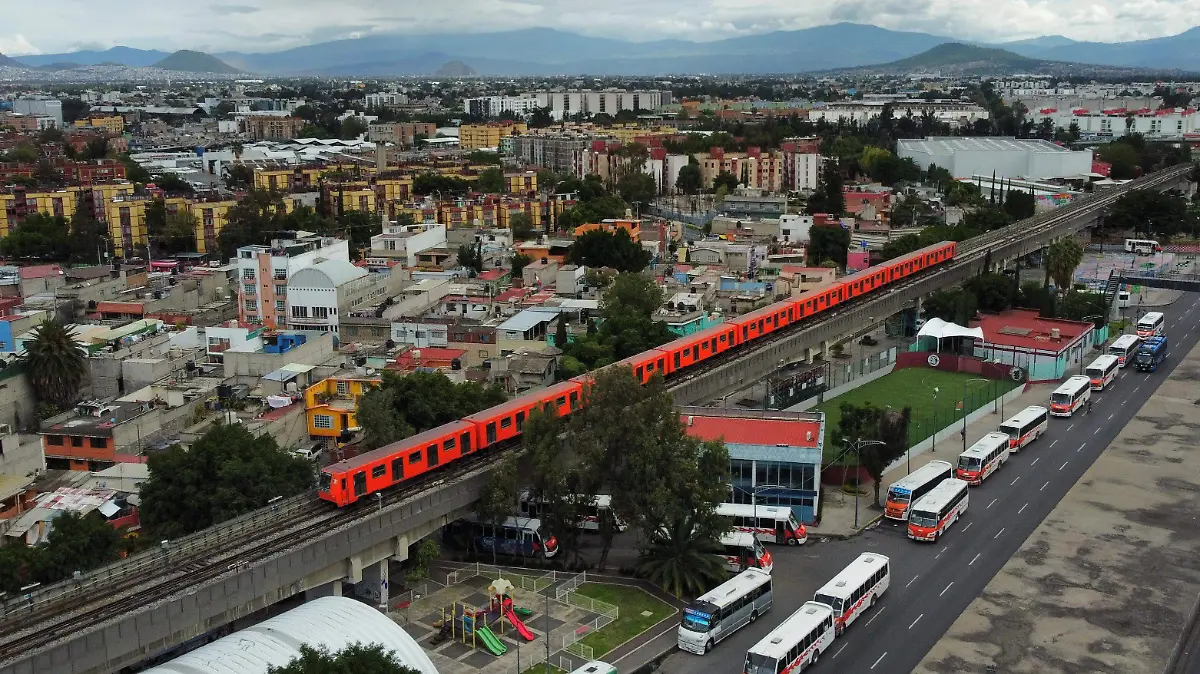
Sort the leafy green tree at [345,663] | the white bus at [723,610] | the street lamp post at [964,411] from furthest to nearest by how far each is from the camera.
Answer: the street lamp post at [964,411] → the white bus at [723,610] → the leafy green tree at [345,663]

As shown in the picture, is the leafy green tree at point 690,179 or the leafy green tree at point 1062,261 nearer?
the leafy green tree at point 1062,261

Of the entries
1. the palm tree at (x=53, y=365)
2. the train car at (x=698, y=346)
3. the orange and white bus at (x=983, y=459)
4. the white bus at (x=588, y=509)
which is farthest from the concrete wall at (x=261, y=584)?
the palm tree at (x=53, y=365)

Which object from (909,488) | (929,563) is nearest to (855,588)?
(929,563)

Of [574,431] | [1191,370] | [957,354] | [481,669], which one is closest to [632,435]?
[574,431]

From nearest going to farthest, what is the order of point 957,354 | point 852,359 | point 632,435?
point 632,435, point 957,354, point 852,359

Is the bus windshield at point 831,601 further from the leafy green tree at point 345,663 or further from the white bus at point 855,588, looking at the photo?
the leafy green tree at point 345,663

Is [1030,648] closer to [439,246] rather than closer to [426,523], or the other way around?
[426,523]
